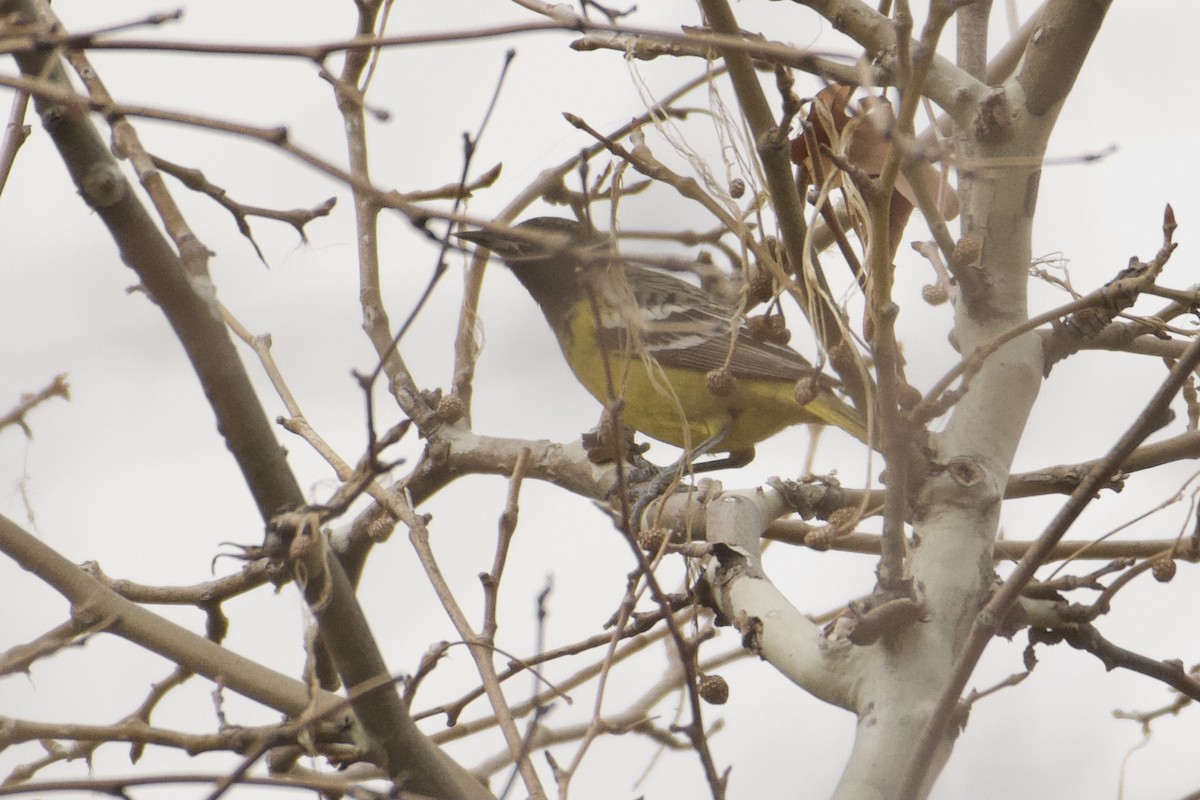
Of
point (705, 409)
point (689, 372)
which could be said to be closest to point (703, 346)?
point (689, 372)

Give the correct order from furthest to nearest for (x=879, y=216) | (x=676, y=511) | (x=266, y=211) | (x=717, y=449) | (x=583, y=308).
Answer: (x=583, y=308) → (x=717, y=449) → (x=676, y=511) → (x=266, y=211) → (x=879, y=216)

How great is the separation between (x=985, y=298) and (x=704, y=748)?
1.55m

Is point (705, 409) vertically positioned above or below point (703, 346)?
below

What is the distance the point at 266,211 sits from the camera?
258cm

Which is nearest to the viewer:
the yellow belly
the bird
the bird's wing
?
the bird

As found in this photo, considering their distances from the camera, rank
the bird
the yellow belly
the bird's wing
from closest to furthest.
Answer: the bird
the bird's wing
the yellow belly

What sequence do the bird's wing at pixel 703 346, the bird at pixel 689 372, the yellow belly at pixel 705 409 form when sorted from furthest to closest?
the yellow belly at pixel 705 409, the bird's wing at pixel 703 346, the bird at pixel 689 372

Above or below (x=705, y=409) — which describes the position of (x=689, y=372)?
above

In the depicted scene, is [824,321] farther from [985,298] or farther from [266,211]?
[266,211]

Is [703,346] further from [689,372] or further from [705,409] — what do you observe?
[705,409]

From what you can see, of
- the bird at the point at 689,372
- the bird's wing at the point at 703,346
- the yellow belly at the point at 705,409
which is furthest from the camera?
the yellow belly at the point at 705,409

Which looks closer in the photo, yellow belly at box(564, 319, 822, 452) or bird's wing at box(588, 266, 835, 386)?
bird's wing at box(588, 266, 835, 386)

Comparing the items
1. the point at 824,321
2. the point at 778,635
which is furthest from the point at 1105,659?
the point at 824,321

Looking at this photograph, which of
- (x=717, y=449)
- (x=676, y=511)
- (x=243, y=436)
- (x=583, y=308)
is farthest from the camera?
(x=583, y=308)
